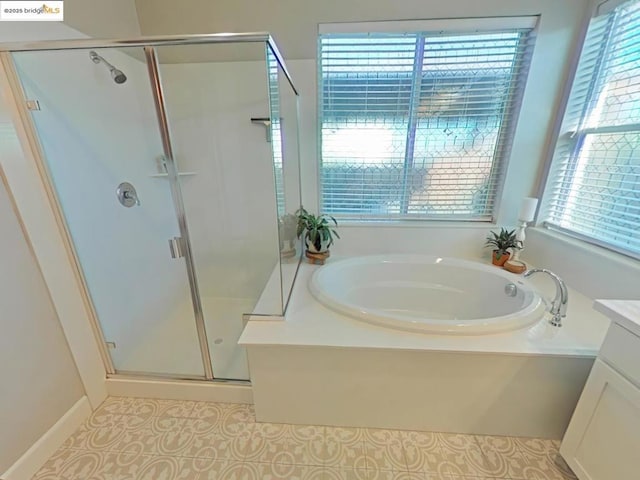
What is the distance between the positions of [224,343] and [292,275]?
2.03 ft

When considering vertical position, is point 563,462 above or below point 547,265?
below

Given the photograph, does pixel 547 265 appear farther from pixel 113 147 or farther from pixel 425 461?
pixel 113 147

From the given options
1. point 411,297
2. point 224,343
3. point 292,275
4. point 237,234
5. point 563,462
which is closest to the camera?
point 563,462

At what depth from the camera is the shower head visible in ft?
4.66

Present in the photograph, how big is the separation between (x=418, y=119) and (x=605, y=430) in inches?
74.7

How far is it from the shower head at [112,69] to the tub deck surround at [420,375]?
1613 millimetres

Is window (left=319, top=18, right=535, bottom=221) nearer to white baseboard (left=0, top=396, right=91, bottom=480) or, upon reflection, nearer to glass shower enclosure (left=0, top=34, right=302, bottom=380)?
glass shower enclosure (left=0, top=34, right=302, bottom=380)

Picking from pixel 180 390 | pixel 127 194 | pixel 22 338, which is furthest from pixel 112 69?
pixel 180 390

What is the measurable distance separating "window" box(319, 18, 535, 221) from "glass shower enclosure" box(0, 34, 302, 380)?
0.37 m

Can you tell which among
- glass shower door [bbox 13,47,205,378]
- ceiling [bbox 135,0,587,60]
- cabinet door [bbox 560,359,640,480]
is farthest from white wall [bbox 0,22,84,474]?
cabinet door [bbox 560,359,640,480]

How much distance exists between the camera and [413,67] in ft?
6.27

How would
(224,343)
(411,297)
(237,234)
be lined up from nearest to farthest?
(224,343), (411,297), (237,234)

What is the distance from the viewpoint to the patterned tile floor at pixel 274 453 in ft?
3.79

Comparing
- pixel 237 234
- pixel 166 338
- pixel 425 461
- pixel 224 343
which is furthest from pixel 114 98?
pixel 425 461
